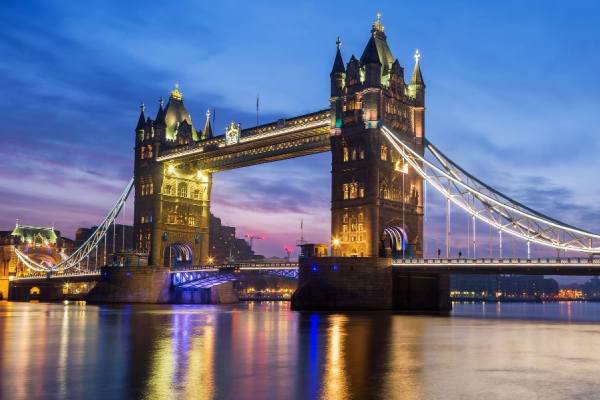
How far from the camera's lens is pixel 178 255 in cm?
11544

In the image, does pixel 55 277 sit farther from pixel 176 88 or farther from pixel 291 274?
pixel 291 274

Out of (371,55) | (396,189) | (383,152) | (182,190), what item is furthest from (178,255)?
(371,55)

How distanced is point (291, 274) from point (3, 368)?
207 ft

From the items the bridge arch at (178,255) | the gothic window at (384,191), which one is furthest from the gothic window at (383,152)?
the bridge arch at (178,255)

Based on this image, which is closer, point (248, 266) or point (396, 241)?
point (396, 241)

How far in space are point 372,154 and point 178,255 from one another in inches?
1880

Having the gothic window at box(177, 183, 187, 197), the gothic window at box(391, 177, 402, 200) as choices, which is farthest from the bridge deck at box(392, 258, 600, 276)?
the gothic window at box(177, 183, 187, 197)

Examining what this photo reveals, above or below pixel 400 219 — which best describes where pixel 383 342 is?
below

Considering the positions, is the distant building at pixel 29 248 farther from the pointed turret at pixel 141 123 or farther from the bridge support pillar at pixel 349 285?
the bridge support pillar at pixel 349 285

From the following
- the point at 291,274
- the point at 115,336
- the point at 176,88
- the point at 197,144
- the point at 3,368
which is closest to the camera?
the point at 3,368

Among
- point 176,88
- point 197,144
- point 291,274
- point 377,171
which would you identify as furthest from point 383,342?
point 176,88

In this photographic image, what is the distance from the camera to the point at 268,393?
64.5ft

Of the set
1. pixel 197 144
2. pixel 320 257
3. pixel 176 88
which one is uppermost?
pixel 176 88

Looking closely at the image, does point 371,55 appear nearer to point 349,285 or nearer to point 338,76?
point 338,76
